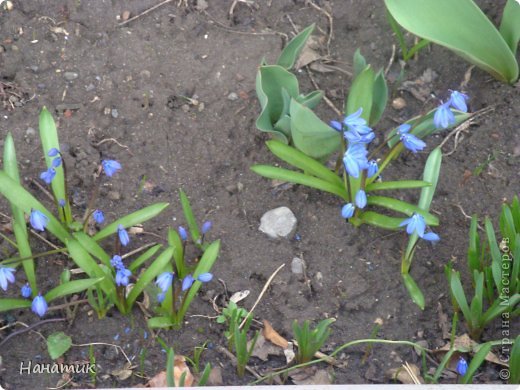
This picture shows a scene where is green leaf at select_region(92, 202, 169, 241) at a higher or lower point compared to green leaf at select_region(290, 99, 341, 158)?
lower

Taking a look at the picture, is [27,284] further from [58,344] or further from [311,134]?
[311,134]

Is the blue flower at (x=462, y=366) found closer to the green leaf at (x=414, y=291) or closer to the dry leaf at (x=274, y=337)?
the green leaf at (x=414, y=291)

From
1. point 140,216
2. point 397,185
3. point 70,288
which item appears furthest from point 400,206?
point 70,288

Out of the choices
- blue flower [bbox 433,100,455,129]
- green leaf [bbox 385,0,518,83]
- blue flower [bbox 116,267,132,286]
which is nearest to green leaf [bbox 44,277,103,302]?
blue flower [bbox 116,267,132,286]

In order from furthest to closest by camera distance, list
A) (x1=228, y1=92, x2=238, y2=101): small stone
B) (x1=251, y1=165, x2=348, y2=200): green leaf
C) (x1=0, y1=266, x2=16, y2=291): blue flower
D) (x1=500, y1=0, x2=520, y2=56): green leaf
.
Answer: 1. (x1=228, y1=92, x2=238, y2=101): small stone
2. (x1=500, y1=0, x2=520, y2=56): green leaf
3. (x1=251, y1=165, x2=348, y2=200): green leaf
4. (x1=0, y1=266, x2=16, y2=291): blue flower

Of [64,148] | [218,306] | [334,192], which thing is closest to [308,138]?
[334,192]

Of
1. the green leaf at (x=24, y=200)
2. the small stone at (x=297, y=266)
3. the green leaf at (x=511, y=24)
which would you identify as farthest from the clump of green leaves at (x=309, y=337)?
the green leaf at (x=511, y=24)

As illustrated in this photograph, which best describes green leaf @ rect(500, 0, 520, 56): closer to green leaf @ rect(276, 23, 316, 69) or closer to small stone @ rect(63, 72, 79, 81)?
green leaf @ rect(276, 23, 316, 69)
